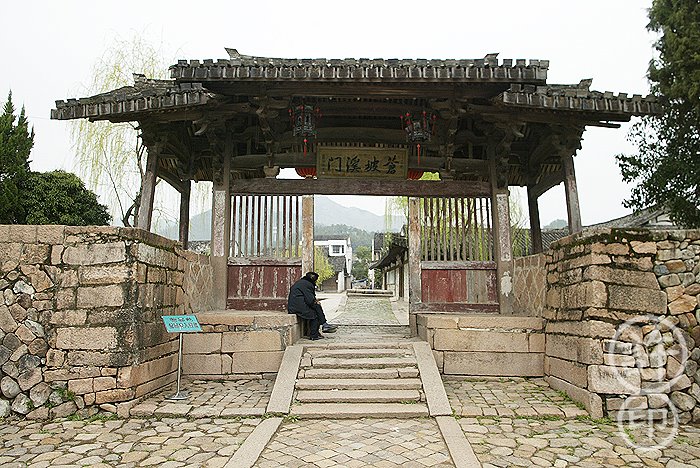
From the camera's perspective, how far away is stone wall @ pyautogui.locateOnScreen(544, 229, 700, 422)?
5.95m

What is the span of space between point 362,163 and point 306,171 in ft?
3.93

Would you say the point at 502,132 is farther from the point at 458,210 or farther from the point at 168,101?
the point at 168,101

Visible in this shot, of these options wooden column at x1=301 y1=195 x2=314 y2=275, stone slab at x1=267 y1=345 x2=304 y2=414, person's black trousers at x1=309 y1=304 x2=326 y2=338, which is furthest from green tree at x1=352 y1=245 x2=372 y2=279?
stone slab at x1=267 y1=345 x2=304 y2=414

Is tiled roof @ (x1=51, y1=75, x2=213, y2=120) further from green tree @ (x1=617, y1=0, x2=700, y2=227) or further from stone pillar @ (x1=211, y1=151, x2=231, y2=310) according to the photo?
green tree @ (x1=617, y1=0, x2=700, y2=227)

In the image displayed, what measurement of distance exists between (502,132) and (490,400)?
4967mm

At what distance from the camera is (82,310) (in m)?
6.18

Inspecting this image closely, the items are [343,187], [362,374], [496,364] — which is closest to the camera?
[362,374]

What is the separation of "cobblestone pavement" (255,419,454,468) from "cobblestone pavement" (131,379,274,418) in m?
0.86

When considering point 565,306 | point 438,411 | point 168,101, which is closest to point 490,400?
point 438,411

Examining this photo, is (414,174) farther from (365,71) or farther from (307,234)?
(365,71)

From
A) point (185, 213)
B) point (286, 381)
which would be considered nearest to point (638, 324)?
point (286, 381)

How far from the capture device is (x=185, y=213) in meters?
11.2

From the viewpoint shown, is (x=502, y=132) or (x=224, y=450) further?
(x=502, y=132)

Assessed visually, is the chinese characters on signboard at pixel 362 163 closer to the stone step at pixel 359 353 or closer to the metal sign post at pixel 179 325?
the stone step at pixel 359 353
